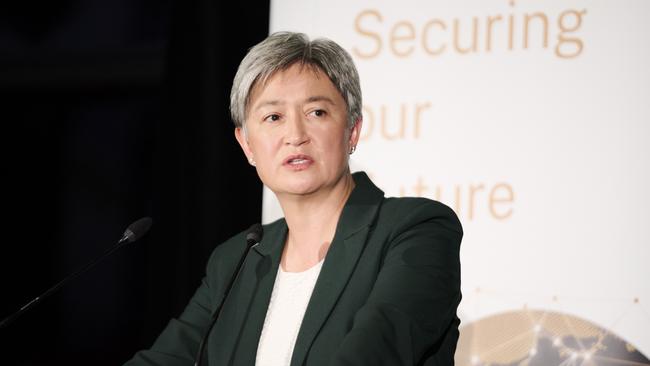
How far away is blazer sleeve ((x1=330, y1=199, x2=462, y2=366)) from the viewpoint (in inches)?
55.7

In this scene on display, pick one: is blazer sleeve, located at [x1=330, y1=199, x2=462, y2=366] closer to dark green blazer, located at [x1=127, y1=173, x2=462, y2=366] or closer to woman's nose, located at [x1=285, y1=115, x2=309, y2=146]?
dark green blazer, located at [x1=127, y1=173, x2=462, y2=366]

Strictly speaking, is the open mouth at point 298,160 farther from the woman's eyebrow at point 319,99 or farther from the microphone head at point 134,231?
the microphone head at point 134,231

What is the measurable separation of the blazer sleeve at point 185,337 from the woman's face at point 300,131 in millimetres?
453

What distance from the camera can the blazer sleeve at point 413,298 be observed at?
1.42 metres

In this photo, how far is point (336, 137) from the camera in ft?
6.53

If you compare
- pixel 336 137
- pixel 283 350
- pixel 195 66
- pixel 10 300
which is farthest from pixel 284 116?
pixel 10 300

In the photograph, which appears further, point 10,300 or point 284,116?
point 10,300

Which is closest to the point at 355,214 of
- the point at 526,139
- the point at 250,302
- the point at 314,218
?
the point at 314,218

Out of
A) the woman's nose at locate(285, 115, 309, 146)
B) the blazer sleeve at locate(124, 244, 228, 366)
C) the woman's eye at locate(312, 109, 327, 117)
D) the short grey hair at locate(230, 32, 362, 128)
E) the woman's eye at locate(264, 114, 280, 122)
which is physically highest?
the short grey hair at locate(230, 32, 362, 128)

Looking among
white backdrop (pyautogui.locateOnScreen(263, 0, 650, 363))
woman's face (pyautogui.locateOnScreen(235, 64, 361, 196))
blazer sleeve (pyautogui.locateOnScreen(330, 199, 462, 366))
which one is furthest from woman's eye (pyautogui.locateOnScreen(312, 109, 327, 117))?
white backdrop (pyautogui.locateOnScreen(263, 0, 650, 363))

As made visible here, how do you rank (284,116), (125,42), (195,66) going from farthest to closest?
1. (125,42)
2. (195,66)
3. (284,116)

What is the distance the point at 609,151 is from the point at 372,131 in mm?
847

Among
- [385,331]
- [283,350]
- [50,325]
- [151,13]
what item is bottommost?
[50,325]

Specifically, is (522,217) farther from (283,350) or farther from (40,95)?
(40,95)
